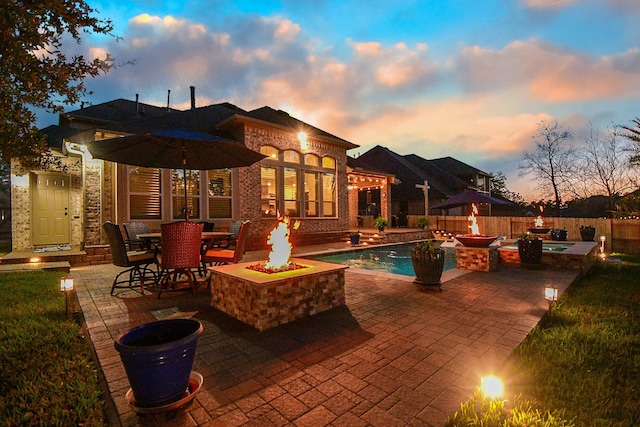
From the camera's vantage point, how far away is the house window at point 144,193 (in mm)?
9266

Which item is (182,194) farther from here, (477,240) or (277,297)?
(477,240)

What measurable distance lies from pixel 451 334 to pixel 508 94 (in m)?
15.0

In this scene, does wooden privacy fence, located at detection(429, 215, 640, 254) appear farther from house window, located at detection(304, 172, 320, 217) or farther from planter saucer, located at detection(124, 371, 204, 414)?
planter saucer, located at detection(124, 371, 204, 414)

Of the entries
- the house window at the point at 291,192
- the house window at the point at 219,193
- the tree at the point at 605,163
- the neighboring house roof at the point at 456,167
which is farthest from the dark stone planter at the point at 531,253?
the neighboring house roof at the point at 456,167

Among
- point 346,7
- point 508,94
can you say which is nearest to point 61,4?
point 346,7

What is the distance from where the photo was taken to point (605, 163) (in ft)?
59.7

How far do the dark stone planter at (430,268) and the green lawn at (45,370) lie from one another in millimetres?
4804

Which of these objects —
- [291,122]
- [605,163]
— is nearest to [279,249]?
[291,122]

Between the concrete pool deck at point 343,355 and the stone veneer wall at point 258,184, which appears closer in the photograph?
the concrete pool deck at point 343,355

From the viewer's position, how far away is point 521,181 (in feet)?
86.5

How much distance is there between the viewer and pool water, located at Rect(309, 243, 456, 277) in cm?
905

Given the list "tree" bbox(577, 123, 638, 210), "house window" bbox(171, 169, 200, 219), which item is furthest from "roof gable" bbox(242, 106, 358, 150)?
"tree" bbox(577, 123, 638, 210)

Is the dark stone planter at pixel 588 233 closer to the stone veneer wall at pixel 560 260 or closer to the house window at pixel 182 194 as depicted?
the stone veneer wall at pixel 560 260

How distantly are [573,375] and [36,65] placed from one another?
7.91 meters
